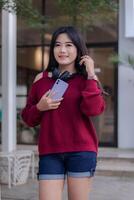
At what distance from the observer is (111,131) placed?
37.8ft

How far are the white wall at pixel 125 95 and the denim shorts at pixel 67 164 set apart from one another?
8.13 metres

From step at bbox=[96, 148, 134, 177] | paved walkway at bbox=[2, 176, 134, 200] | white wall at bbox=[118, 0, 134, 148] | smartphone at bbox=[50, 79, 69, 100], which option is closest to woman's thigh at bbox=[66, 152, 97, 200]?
smartphone at bbox=[50, 79, 69, 100]

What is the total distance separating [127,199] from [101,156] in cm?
327

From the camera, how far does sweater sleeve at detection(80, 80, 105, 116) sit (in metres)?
3.06

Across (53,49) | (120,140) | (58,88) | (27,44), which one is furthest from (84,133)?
(27,44)

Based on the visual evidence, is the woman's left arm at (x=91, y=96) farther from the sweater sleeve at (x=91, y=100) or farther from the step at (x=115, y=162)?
the step at (x=115, y=162)

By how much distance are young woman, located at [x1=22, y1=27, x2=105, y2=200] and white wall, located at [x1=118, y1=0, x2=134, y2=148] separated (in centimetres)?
803

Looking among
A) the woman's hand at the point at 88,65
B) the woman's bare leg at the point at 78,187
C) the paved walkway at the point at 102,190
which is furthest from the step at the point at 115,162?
the woman's hand at the point at 88,65

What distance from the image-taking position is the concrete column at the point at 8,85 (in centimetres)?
986

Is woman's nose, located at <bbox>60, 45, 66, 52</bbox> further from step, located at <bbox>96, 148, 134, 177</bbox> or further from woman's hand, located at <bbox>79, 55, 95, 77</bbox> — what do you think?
step, located at <bbox>96, 148, 134, 177</bbox>

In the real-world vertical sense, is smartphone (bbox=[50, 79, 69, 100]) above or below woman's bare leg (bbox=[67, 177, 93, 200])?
above

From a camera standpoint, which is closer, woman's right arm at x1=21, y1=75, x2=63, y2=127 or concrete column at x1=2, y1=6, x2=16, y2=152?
woman's right arm at x1=21, y1=75, x2=63, y2=127

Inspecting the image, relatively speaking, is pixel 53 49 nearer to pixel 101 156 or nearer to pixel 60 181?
pixel 60 181

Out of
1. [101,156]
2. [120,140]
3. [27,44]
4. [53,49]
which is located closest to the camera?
[53,49]
